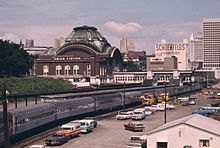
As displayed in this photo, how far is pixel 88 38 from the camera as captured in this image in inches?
5994

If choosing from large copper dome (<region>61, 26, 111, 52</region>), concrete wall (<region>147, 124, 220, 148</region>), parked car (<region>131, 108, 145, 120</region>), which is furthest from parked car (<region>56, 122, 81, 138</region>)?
large copper dome (<region>61, 26, 111, 52</region>)

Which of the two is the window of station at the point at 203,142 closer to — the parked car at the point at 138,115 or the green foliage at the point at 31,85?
the parked car at the point at 138,115

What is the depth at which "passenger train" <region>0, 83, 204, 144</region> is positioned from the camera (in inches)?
1403

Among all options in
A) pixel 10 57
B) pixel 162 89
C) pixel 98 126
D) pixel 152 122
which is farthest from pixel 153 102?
pixel 10 57

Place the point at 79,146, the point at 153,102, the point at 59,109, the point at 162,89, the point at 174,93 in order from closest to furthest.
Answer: the point at 79,146, the point at 59,109, the point at 153,102, the point at 162,89, the point at 174,93

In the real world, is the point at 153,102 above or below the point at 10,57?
below

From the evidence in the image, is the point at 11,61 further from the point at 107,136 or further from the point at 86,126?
the point at 107,136

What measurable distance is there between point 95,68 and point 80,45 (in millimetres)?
10046

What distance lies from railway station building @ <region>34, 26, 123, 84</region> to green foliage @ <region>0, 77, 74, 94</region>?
32.3 metres

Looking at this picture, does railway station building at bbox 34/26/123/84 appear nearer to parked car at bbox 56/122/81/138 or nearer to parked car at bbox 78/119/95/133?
parked car at bbox 78/119/95/133

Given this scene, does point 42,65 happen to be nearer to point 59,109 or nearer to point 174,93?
point 174,93

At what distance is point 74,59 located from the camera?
14138cm

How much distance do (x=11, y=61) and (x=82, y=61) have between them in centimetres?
3322

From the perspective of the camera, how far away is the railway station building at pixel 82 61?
140 meters
